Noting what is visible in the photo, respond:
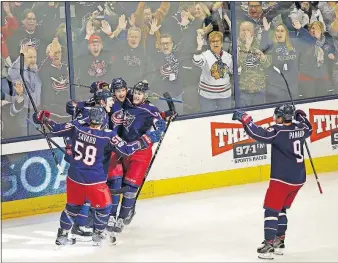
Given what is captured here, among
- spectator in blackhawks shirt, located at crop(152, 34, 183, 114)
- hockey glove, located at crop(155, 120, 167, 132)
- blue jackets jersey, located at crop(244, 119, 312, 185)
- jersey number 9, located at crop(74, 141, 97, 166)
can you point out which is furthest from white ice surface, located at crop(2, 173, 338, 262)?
spectator in blackhawks shirt, located at crop(152, 34, 183, 114)

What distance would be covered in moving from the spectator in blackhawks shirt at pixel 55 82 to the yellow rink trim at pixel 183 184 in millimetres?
754

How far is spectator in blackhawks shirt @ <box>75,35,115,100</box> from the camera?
10.1 m

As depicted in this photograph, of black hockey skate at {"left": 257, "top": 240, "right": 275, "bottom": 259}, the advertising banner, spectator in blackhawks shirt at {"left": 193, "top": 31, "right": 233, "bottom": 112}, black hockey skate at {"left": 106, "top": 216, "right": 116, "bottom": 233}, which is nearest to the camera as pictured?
A: black hockey skate at {"left": 257, "top": 240, "right": 275, "bottom": 259}

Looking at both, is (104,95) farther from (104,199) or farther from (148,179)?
(148,179)

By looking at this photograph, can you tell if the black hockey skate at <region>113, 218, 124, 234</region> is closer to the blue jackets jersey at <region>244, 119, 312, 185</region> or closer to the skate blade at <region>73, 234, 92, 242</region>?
the skate blade at <region>73, 234, 92, 242</region>

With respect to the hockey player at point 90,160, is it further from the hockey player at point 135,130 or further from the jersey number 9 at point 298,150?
the jersey number 9 at point 298,150

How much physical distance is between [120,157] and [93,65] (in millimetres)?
1464

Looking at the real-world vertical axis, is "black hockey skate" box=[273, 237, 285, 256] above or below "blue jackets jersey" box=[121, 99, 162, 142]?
below

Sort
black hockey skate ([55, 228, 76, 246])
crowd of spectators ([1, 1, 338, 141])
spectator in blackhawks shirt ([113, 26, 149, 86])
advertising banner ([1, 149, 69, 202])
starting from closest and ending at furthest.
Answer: black hockey skate ([55, 228, 76, 246])
advertising banner ([1, 149, 69, 202])
crowd of spectators ([1, 1, 338, 141])
spectator in blackhawks shirt ([113, 26, 149, 86])

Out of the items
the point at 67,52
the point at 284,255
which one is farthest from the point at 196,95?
the point at 284,255

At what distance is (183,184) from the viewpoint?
10.4 meters

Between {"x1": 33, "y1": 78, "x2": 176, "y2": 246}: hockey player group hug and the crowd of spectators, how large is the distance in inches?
26.2

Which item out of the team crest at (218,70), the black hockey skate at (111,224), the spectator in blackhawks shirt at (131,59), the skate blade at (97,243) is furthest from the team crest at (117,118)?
the team crest at (218,70)

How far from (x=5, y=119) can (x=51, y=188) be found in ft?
2.26
